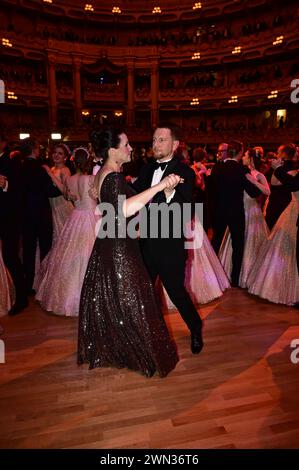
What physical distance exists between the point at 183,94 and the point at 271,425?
24.1 meters

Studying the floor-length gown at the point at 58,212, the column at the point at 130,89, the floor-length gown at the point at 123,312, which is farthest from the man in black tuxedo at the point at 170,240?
the column at the point at 130,89

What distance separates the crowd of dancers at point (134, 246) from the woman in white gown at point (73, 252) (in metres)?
0.01

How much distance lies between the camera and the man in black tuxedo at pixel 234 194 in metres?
4.43

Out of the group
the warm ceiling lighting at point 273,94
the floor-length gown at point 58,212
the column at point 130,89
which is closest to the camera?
the floor-length gown at point 58,212

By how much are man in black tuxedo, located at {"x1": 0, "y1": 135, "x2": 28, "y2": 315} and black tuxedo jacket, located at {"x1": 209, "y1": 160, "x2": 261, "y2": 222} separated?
2419 mm

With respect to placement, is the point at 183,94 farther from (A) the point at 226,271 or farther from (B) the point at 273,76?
(A) the point at 226,271

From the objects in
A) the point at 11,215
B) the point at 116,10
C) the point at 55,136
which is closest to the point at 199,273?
the point at 11,215

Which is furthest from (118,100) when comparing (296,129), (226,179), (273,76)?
(226,179)

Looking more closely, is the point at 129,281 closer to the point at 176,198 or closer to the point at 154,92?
the point at 176,198

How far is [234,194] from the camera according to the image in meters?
4.50

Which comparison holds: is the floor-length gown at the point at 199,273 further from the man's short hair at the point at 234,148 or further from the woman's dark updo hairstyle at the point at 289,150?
the woman's dark updo hairstyle at the point at 289,150

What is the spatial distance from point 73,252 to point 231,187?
2114 millimetres

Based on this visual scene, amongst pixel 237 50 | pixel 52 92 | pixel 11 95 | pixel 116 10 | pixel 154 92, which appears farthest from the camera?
pixel 116 10

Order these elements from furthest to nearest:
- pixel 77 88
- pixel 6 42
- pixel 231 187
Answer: pixel 77 88, pixel 6 42, pixel 231 187
